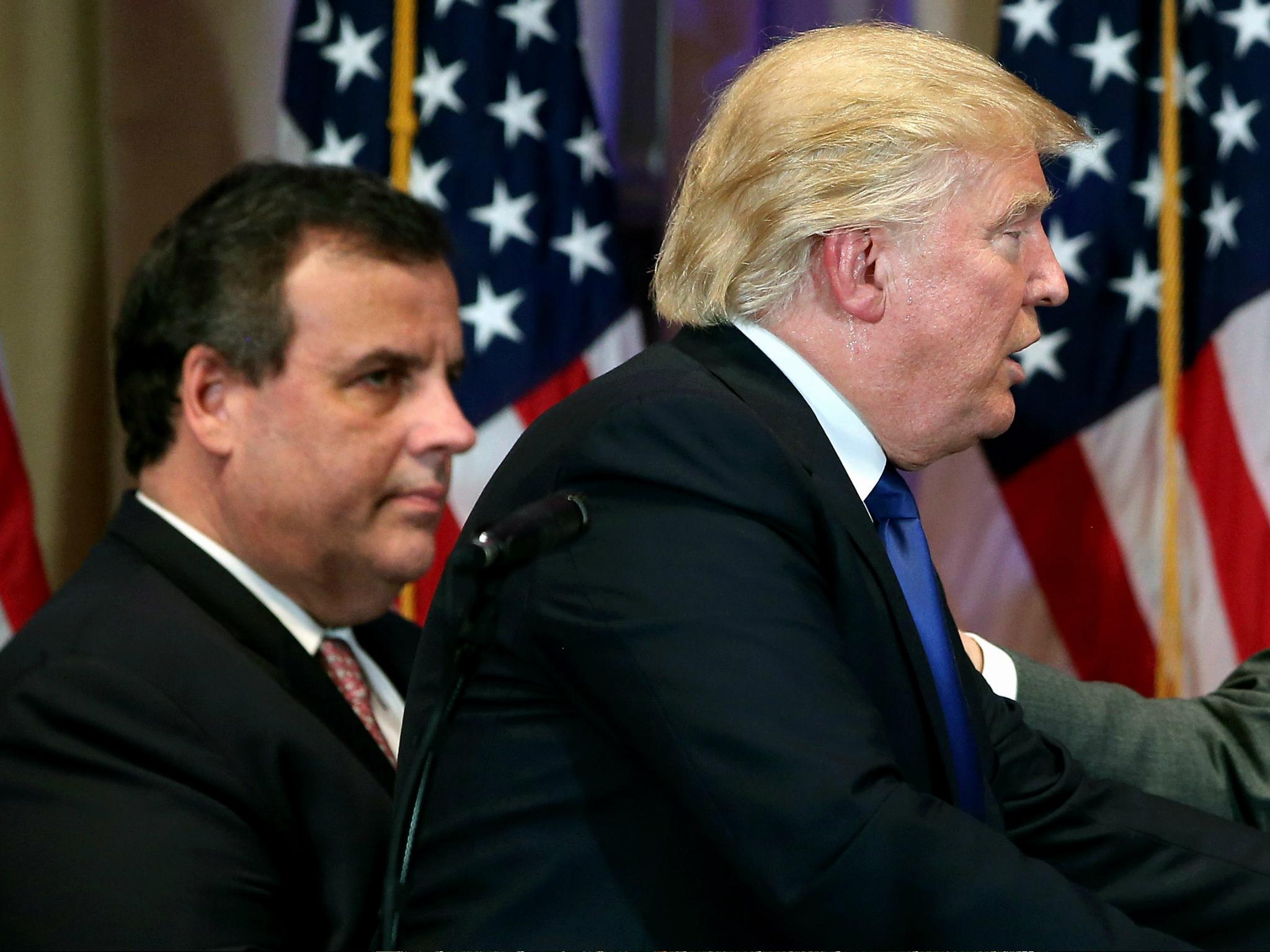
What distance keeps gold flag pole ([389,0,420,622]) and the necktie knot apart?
1651 mm

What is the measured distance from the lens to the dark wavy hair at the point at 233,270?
2.15 metres

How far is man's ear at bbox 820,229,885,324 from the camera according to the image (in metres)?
1.37

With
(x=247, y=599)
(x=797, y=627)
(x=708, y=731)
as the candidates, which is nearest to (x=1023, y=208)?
(x=797, y=627)

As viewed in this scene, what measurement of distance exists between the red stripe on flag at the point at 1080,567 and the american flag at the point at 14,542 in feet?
6.23

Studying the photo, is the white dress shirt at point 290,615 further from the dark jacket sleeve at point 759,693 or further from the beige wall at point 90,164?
the dark jacket sleeve at point 759,693

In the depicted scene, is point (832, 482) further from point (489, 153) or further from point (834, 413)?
point (489, 153)

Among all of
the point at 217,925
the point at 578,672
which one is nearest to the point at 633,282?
the point at 217,925

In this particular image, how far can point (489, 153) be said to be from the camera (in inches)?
115

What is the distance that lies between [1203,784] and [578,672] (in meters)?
1.01

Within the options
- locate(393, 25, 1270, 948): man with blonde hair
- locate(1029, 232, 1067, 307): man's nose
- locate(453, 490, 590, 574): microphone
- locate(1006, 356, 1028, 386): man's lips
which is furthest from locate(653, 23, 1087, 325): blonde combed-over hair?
locate(453, 490, 590, 574): microphone

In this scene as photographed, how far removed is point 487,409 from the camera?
297 cm

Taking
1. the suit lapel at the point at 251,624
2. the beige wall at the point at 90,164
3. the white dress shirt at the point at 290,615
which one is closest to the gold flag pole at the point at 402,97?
the beige wall at the point at 90,164

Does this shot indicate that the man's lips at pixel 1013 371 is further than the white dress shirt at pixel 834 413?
Yes

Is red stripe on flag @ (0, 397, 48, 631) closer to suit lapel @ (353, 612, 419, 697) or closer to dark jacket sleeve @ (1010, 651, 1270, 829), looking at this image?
suit lapel @ (353, 612, 419, 697)
